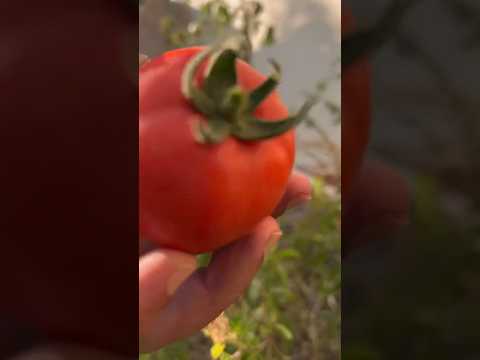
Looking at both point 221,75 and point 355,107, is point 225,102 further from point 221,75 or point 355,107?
point 355,107

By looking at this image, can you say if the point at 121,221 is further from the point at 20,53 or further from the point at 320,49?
the point at 320,49

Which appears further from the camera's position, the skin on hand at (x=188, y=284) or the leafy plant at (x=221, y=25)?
the leafy plant at (x=221, y=25)

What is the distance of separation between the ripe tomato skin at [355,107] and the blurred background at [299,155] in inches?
8.1

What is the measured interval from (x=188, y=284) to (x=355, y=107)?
0.65 ft

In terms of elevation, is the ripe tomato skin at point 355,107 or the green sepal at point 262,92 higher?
the green sepal at point 262,92

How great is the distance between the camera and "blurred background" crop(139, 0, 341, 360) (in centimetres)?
70

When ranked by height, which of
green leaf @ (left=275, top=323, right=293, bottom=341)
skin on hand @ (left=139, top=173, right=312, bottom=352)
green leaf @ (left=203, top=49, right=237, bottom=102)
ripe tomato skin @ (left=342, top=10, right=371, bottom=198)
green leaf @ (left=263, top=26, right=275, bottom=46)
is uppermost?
green leaf @ (left=203, top=49, right=237, bottom=102)

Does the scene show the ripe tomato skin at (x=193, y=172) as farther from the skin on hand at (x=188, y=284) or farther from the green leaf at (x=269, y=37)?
the green leaf at (x=269, y=37)

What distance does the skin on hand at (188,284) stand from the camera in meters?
0.41

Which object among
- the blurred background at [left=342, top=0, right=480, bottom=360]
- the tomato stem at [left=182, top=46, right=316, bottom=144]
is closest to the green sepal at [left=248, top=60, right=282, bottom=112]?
the tomato stem at [left=182, top=46, right=316, bottom=144]

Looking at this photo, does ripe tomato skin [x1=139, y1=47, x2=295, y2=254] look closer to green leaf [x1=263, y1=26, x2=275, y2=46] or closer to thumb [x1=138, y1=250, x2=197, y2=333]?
thumb [x1=138, y1=250, x2=197, y2=333]

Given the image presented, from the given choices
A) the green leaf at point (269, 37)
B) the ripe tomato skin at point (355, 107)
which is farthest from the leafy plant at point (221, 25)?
the ripe tomato skin at point (355, 107)

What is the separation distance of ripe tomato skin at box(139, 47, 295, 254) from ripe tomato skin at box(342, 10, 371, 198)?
7 centimetres

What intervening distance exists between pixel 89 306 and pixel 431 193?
292 mm
